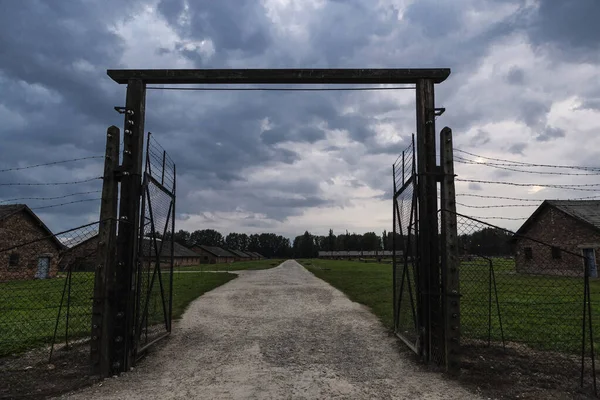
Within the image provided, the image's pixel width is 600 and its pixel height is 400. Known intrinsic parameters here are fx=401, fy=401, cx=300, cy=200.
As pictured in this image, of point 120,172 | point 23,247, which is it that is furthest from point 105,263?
point 23,247

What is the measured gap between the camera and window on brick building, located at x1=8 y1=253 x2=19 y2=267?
95.9 feet

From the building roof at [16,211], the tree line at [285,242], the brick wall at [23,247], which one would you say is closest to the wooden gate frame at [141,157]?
the building roof at [16,211]

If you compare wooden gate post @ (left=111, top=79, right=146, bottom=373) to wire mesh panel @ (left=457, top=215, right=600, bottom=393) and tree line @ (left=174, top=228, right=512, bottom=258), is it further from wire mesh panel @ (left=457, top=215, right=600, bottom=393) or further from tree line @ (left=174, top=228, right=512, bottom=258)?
tree line @ (left=174, top=228, right=512, bottom=258)

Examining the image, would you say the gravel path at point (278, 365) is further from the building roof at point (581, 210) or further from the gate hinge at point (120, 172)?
the building roof at point (581, 210)

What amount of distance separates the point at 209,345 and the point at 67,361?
7.80ft

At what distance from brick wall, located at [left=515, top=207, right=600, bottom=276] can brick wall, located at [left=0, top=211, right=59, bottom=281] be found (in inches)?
1358

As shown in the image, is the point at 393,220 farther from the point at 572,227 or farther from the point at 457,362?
the point at 572,227

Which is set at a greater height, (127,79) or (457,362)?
(127,79)

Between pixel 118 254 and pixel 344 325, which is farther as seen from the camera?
pixel 344 325

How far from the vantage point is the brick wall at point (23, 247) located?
28203mm

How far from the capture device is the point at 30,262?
102 feet

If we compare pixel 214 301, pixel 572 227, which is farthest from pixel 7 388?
pixel 572 227

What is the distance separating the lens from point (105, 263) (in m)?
6.38

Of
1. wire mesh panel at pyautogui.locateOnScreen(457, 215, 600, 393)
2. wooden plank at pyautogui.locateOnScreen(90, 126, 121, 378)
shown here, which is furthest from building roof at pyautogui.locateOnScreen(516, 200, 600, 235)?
wooden plank at pyautogui.locateOnScreen(90, 126, 121, 378)
